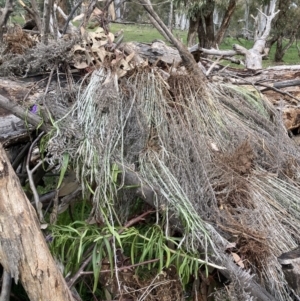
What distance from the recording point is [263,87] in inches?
151

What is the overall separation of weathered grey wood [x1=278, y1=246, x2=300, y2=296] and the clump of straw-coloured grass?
0.14 meters

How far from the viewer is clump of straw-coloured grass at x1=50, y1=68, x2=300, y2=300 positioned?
2.34 metres

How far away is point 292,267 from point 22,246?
45.6 inches

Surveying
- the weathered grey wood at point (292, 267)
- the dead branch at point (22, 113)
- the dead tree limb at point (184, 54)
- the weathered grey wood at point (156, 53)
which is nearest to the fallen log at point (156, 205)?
the weathered grey wood at point (292, 267)

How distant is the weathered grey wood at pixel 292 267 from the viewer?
204cm

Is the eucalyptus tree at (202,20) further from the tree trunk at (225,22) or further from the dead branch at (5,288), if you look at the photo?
the dead branch at (5,288)

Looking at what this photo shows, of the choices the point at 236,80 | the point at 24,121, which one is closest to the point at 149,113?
the point at 24,121

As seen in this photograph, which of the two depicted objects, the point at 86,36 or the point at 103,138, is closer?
the point at 103,138

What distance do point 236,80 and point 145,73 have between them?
104 centimetres

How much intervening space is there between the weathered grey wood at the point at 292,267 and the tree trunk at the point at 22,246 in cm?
99

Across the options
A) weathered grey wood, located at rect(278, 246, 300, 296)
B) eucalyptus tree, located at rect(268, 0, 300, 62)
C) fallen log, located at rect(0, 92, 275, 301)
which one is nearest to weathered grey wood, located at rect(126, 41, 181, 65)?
fallen log, located at rect(0, 92, 275, 301)

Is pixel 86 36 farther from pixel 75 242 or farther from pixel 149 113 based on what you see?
pixel 75 242

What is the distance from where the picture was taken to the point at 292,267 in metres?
2.04

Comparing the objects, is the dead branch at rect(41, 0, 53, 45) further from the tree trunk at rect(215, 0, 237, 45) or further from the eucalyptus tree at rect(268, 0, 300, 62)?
the eucalyptus tree at rect(268, 0, 300, 62)
